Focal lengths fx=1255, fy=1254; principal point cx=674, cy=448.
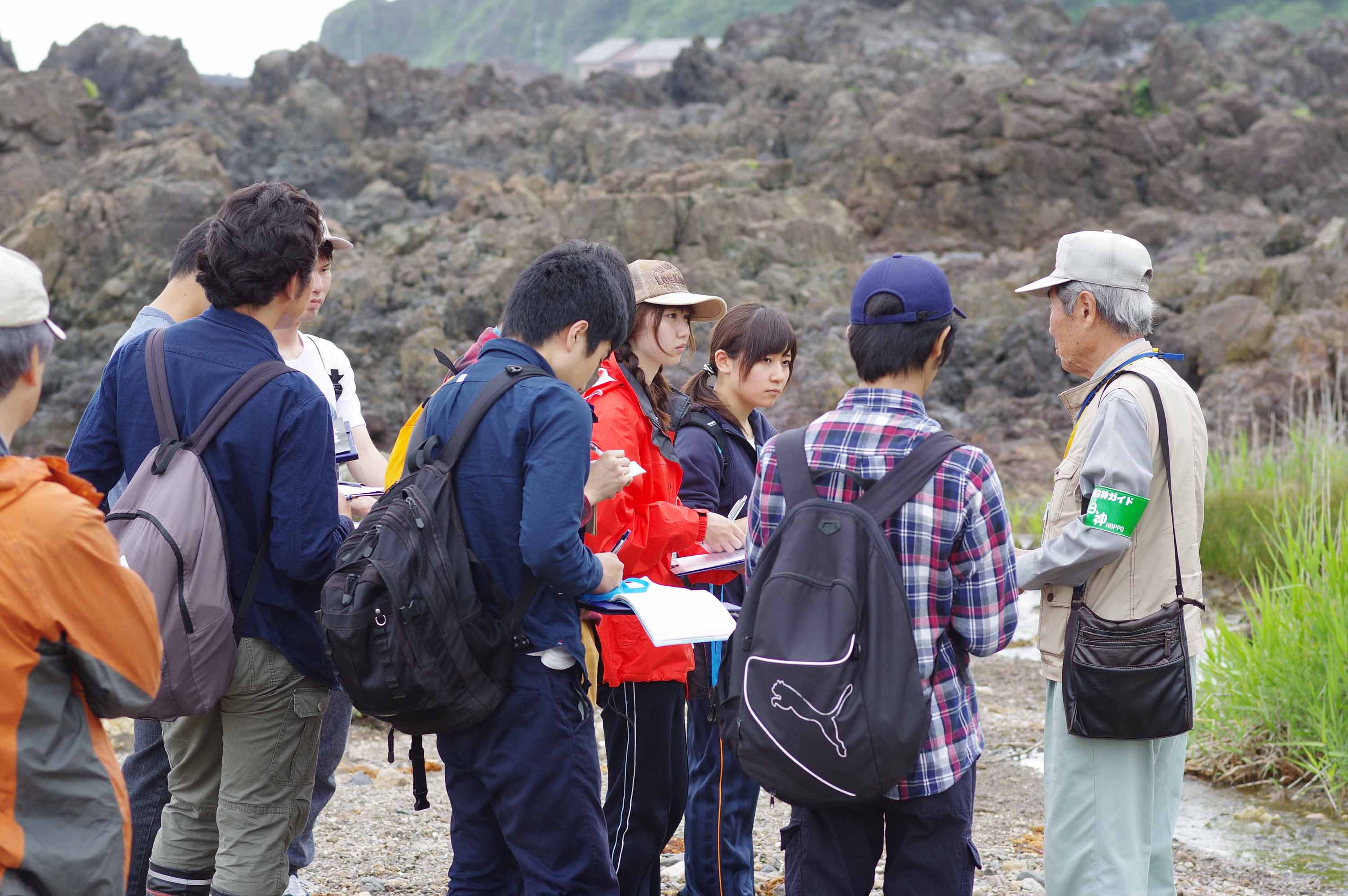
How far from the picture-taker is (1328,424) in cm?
844

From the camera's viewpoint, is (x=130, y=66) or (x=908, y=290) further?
(x=130, y=66)

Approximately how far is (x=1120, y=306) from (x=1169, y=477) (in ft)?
1.49

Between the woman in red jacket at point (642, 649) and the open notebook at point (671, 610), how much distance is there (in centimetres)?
34

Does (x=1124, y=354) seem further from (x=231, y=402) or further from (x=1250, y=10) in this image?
(x=1250, y=10)

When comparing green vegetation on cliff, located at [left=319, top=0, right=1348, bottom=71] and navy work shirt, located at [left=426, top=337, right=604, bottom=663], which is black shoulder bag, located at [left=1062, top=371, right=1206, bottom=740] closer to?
navy work shirt, located at [left=426, top=337, right=604, bottom=663]

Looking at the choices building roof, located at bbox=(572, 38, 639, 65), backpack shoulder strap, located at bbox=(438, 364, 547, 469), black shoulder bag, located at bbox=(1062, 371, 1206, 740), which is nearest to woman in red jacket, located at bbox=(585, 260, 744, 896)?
backpack shoulder strap, located at bbox=(438, 364, 547, 469)

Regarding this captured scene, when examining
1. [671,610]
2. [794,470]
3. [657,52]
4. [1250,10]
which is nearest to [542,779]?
[671,610]

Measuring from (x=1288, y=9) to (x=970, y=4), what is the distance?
24978 mm

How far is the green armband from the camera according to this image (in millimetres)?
2867

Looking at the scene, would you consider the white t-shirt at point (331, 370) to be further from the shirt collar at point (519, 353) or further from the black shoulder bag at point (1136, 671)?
the black shoulder bag at point (1136, 671)

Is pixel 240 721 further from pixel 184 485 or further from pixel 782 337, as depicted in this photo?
pixel 782 337

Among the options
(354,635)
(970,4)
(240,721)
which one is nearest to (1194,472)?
(354,635)

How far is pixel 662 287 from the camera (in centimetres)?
378

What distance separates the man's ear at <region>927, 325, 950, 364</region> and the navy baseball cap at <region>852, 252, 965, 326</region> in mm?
41
